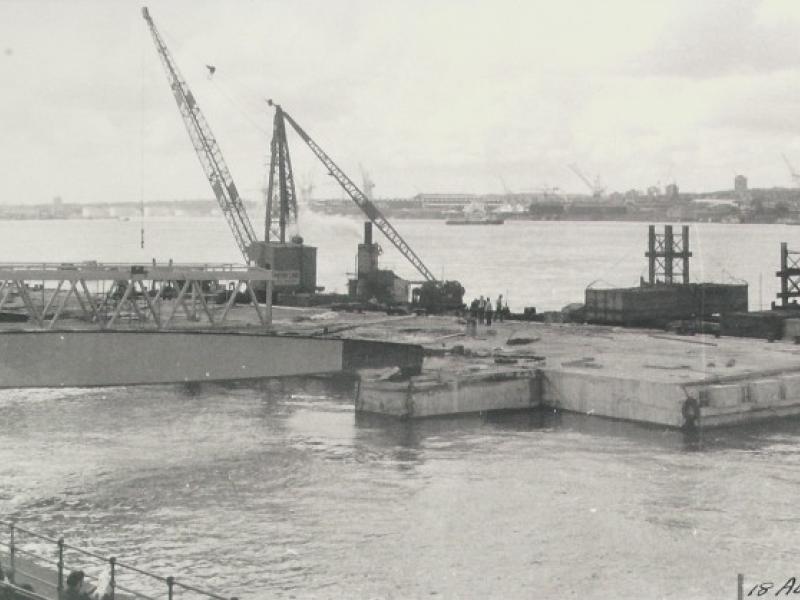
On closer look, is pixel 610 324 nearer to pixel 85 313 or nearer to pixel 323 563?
pixel 85 313

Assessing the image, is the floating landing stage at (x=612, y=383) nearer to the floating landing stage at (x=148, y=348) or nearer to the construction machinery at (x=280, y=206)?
the floating landing stage at (x=148, y=348)

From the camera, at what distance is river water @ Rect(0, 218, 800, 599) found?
26391 millimetres

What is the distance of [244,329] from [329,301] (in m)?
28.6

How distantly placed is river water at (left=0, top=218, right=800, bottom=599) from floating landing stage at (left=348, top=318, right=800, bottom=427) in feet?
2.97

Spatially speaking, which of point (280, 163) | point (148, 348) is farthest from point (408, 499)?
point (280, 163)

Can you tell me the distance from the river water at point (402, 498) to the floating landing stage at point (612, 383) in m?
0.91

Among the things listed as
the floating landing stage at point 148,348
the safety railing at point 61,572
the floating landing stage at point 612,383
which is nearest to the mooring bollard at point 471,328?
the floating landing stage at point 612,383

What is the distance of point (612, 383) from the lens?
45.7m

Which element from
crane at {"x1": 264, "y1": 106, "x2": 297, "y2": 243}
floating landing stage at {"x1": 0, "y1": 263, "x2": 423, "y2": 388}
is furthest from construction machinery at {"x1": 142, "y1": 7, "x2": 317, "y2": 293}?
floating landing stage at {"x1": 0, "y1": 263, "x2": 423, "y2": 388}

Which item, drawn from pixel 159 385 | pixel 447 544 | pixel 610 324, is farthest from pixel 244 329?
pixel 447 544

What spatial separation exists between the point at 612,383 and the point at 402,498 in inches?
606

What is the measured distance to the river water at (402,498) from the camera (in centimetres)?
2639

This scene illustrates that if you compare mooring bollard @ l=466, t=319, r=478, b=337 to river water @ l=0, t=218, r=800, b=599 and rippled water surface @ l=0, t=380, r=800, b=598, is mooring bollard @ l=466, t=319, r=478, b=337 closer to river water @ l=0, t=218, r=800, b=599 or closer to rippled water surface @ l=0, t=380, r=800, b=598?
river water @ l=0, t=218, r=800, b=599

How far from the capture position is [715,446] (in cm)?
4106
